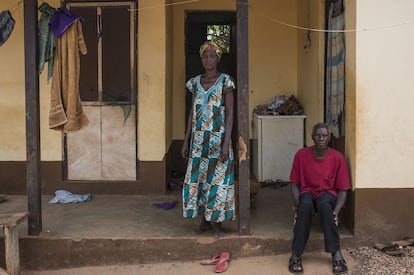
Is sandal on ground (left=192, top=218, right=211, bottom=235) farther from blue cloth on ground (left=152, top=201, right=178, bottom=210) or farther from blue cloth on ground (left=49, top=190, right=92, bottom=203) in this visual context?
blue cloth on ground (left=49, top=190, right=92, bottom=203)

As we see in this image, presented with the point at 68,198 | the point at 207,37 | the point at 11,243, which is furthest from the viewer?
the point at 207,37

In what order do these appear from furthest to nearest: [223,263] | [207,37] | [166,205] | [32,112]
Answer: [207,37] → [166,205] → [32,112] → [223,263]

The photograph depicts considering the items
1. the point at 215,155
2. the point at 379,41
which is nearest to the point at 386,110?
the point at 379,41

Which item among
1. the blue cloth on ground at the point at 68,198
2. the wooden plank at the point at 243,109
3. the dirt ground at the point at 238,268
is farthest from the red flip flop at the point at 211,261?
the blue cloth on ground at the point at 68,198

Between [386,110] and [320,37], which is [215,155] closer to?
[386,110]

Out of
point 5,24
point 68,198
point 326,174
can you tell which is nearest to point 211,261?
point 326,174

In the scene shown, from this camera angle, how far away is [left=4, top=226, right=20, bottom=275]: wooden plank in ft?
13.3

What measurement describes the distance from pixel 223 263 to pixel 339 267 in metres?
0.95

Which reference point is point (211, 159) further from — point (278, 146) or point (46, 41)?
point (278, 146)

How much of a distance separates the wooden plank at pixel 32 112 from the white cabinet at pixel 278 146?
3134 millimetres

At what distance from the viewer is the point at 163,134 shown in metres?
6.13

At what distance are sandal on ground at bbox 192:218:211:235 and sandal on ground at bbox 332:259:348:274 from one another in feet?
3.85

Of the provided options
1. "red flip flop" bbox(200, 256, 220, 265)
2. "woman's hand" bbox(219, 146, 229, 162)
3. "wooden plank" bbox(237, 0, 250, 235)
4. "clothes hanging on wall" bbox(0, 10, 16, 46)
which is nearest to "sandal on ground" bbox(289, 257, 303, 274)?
"wooden plank" bbox(237, 0, 250, 235)

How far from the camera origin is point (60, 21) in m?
4.54
